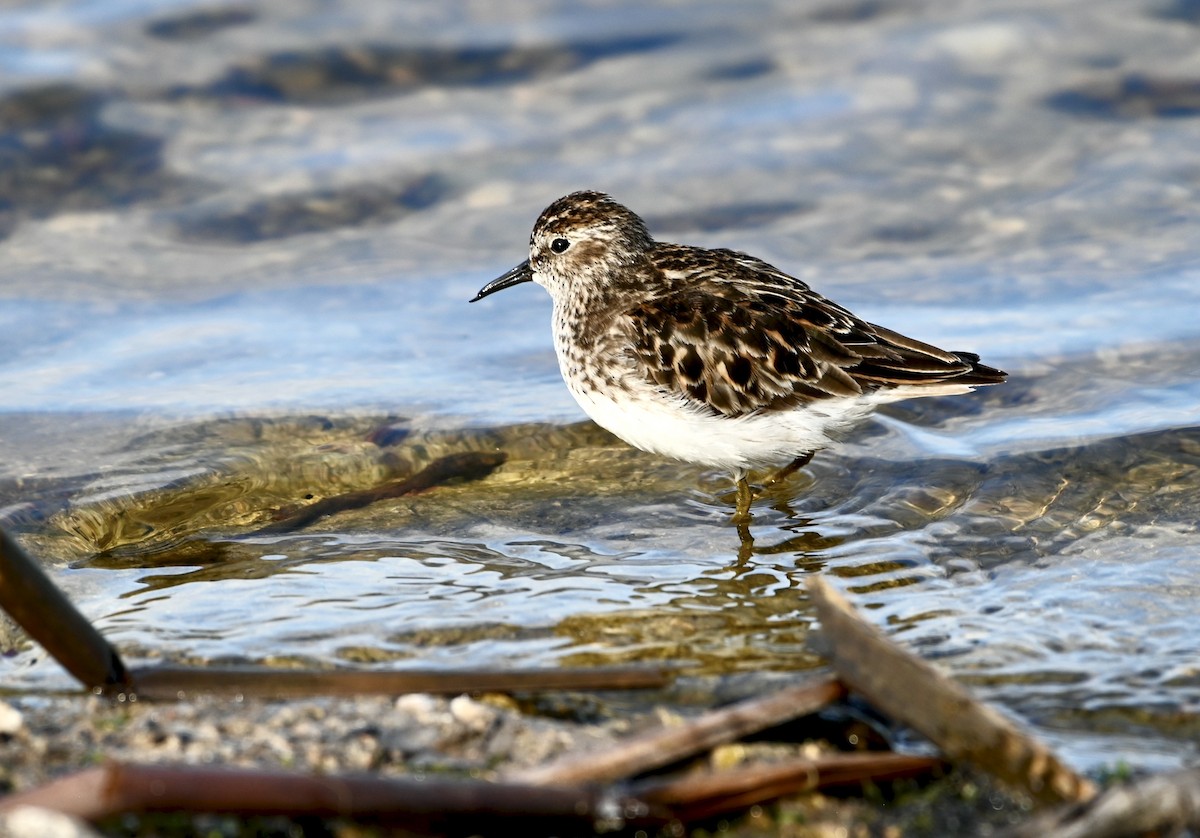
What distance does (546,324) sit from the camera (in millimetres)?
8945

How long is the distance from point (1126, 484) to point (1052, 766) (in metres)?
3.34

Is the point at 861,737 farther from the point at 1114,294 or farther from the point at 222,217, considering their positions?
the point at 222,217

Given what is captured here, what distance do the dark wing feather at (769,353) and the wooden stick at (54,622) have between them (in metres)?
2.93

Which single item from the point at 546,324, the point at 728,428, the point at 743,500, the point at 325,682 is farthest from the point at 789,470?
the point at 325,682

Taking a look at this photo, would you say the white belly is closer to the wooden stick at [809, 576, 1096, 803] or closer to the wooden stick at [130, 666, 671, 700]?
the wooden stick at [130, 666, 671, 700]

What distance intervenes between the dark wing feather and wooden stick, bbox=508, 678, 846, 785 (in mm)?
2606

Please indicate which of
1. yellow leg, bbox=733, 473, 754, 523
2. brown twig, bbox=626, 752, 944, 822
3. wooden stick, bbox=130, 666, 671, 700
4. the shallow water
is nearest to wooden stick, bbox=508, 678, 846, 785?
brown twig, bbox=626, 752, 944, 822

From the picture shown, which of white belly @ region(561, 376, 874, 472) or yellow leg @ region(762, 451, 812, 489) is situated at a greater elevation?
white belly @ region(561, 376, 874, 472)

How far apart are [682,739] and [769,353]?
3.04 meters

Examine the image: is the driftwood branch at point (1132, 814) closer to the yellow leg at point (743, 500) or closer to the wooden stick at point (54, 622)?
the wooden stick at point (54, 622)

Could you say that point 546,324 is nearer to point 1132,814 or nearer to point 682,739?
point 682,739

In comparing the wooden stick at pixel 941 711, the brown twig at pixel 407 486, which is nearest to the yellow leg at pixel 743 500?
the brown twig at pixel 407 486

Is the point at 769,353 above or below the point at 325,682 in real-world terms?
above

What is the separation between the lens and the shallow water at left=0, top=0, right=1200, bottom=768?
5.07 metres
